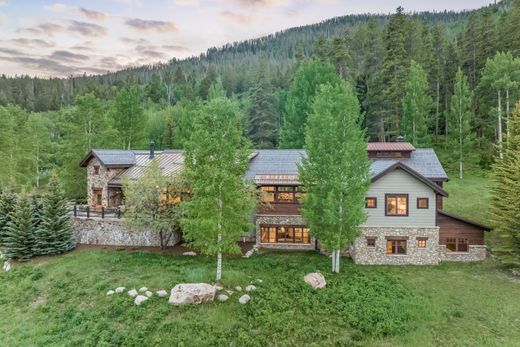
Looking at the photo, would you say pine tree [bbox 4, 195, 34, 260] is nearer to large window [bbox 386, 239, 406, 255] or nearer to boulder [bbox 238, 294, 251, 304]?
boulder [bbox 238, 294, 251, 304]

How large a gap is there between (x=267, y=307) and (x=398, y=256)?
11.5m

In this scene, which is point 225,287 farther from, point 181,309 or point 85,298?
point 85,298

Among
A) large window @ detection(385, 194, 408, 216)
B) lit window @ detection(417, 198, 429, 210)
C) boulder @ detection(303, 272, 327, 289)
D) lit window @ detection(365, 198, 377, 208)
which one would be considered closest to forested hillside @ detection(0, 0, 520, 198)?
lit window @ detection(417, 198, 429, 210)

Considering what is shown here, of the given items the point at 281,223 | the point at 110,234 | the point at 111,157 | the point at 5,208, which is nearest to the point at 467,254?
the point at 281,223

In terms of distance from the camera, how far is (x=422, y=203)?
23.5 metres

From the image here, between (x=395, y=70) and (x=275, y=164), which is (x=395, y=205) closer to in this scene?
(x=275, y=164)

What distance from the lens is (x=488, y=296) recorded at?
59.8 feet

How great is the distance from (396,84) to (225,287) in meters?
38.5

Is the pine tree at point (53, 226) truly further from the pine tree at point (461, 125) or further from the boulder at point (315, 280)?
the pine tree at point (461, 125)

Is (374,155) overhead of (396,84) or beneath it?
beneath

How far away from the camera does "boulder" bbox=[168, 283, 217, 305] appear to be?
56.2ft

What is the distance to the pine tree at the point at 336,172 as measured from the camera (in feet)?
69.1

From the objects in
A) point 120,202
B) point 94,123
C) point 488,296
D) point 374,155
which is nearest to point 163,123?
point 94,123

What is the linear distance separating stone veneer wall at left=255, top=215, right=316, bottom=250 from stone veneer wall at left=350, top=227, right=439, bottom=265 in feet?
13.3
